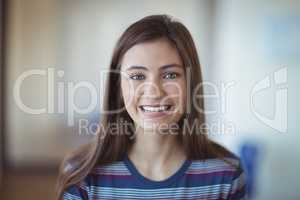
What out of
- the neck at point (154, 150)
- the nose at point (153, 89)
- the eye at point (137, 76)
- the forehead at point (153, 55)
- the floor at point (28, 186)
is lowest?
the floor at point (28, 186)

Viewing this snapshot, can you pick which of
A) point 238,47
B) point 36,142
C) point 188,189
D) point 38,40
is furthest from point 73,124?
point 238,47

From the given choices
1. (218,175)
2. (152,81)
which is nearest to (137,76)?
(152,81)

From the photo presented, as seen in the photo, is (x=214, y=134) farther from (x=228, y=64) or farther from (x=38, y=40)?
(x=38, y=40)

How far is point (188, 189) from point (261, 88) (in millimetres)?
319

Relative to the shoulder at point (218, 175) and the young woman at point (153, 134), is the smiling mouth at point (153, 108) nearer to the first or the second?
the young woman at point (153, 134)

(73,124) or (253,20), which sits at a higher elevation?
(253,20)

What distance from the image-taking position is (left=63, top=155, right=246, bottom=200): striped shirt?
0.68 meters

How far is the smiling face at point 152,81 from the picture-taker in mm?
653

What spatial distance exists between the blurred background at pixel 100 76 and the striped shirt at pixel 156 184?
12 centimetres

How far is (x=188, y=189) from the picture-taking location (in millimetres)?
691
